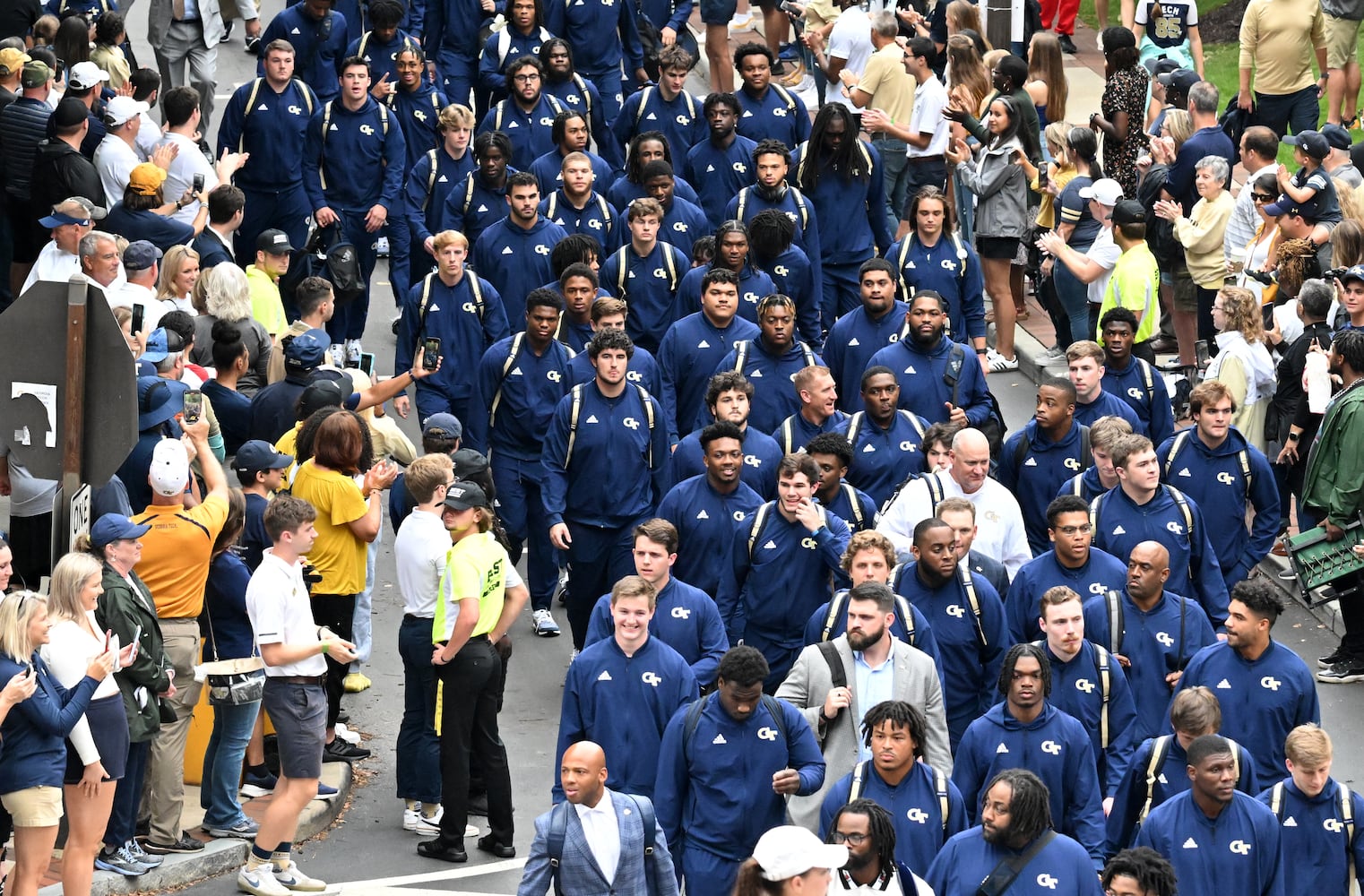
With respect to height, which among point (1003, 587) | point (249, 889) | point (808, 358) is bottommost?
point (249, 889)

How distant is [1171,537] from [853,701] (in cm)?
254

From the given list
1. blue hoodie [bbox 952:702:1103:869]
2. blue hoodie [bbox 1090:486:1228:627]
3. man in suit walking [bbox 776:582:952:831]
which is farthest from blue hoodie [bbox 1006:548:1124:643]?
blue hoodie [bbox 952:702:1103:869]

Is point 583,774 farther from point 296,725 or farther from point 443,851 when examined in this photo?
point 443,851

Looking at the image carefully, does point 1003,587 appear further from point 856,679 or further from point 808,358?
point 808,358

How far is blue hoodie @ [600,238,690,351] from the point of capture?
14688 millimetres

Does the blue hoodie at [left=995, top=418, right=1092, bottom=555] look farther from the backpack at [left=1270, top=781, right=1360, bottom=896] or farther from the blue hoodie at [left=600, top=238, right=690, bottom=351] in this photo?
the backpack at [left=1270, top=781, right=1360, bottom=896]

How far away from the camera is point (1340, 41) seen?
19156 millimetres

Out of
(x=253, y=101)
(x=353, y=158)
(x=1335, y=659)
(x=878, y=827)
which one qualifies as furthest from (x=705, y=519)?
(x=253, y=101)

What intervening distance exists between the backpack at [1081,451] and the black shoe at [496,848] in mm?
3704

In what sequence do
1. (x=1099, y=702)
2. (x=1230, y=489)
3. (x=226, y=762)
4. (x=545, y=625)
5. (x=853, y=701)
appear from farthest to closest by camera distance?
(x=545, y=625), (x=1230, y=489), (x=226, y=762), (x=1099, y=702), (x=853, y=701)

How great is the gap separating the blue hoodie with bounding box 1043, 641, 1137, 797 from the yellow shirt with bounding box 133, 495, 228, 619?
399 centimetres

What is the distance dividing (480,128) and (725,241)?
4114 millimetres

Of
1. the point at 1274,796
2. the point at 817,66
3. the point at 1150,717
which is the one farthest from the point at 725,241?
the point at 817,66

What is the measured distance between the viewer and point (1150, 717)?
10.4m
